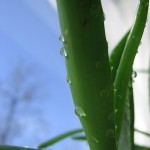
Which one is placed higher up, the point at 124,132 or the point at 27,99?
the point at 124,132

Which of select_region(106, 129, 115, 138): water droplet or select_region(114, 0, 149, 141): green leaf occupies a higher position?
select_region(114, 0, 149, 141): green leaf

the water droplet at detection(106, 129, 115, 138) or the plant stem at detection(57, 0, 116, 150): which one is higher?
the plant stem at detection(57, 0, 116, 150)

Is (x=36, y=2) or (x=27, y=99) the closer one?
(x=36, y=2)

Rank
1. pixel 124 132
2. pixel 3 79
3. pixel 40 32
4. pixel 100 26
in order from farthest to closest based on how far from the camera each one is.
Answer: pixel 3 79, pixel 40 32, pixel 124 132, pixel 100 26

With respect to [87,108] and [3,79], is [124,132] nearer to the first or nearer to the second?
[87,108]

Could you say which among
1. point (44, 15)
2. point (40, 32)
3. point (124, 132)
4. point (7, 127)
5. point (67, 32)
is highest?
point (67, 32)

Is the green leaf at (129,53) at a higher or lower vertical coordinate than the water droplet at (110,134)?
higher

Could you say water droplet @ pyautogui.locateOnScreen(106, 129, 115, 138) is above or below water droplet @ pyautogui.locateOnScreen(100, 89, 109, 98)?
below

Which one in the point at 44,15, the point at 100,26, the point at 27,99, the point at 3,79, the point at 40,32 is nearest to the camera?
the point at 100,26

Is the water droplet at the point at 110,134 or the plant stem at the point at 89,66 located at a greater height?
the plant stem at the point at 89,66

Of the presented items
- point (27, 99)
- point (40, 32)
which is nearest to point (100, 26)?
point (27, 99)

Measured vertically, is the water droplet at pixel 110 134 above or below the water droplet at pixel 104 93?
below
